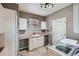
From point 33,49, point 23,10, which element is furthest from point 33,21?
point 33,49

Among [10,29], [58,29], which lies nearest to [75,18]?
[58,29]

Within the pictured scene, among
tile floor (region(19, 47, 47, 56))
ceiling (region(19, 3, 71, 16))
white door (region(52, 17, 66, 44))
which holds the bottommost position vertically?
tile floor (region(19, 47, 47, 56))

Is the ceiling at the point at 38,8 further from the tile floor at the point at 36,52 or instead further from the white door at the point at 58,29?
the tile floor at the point at 36,52

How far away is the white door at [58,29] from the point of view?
1325 mm

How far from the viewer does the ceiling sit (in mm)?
1261

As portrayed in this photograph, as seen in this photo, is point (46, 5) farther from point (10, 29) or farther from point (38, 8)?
point (10, 29)

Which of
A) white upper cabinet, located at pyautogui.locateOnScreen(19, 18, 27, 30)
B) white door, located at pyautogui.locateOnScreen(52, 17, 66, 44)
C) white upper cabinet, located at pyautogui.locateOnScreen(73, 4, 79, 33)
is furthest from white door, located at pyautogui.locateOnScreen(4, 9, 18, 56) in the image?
white upper cabinet, located at pyautogui.locateOnScreen(73, 4, 79, 33)

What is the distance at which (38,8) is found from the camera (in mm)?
1352

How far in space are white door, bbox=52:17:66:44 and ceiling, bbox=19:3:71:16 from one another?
192 millimetres

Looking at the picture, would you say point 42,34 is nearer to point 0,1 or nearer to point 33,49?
point 33,49

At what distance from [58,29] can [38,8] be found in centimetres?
50

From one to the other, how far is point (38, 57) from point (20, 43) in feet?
1.27

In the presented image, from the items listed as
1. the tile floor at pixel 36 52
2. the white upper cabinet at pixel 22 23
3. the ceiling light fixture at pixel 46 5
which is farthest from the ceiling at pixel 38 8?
the tile floor at pixel 36 52

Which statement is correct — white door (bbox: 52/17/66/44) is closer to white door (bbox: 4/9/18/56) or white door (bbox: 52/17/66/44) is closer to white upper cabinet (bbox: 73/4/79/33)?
white upper cabinet (bbox: 73/4/79/33)
